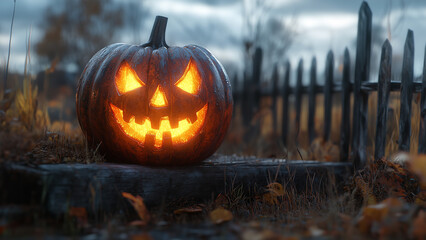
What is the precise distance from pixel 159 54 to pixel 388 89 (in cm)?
231

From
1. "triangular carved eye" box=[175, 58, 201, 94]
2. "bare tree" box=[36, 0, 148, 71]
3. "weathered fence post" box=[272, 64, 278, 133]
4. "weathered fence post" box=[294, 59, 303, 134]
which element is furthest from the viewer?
"bare tree" box=[36, 0, 148, 71]

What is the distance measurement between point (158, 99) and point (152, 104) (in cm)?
8

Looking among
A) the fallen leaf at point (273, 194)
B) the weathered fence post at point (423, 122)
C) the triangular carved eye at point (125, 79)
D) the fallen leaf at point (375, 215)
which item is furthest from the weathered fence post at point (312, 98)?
the fallen leaf at point (375, 215)

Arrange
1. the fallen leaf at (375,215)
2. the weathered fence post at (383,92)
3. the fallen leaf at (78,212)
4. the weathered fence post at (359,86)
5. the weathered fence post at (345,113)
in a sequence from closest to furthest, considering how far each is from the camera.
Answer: the fallen leaf at (375,215)
the fallen leaf at (78,212)
the weathered fence post at (383,92)
the weathered fence post at (359,86)
the weathered fence post at (345,113)

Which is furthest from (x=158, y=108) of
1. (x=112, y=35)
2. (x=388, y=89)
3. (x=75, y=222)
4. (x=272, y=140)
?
(x=112, y=35)

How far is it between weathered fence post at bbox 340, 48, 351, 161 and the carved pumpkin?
1902 millimetres

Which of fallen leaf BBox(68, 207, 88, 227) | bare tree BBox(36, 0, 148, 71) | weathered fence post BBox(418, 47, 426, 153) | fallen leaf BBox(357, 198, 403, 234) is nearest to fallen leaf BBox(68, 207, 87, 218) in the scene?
fallen leaf BBox(68, 207, 88, 227)

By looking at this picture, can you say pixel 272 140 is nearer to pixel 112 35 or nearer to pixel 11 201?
pixel 11 201

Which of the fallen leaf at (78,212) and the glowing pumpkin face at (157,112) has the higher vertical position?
the glowing pumpkin face at (157,112)

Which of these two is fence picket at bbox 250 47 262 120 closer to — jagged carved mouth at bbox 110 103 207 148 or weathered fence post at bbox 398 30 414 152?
weathered fence post at bbox 398 30 414 152

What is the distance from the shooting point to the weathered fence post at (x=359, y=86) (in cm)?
423

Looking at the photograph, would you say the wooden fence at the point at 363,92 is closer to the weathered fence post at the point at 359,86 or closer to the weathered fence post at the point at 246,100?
the weathered fence post at the point at 359,86

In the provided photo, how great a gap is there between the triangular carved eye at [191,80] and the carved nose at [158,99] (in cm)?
17

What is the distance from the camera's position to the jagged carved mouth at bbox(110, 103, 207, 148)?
3049 mm
